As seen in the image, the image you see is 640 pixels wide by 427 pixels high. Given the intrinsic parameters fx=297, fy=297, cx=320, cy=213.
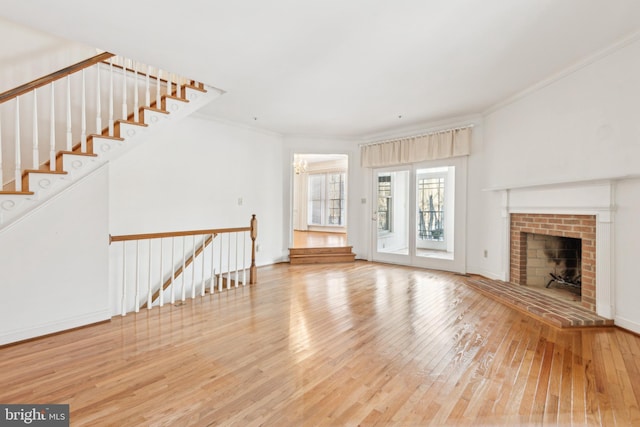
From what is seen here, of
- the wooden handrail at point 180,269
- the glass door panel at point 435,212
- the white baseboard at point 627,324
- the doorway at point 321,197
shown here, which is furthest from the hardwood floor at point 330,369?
the doorway at point 321,197

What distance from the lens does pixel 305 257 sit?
6.32 m

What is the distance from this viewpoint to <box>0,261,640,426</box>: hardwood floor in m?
1.73

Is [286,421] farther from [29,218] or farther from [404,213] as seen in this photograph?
[404,213]

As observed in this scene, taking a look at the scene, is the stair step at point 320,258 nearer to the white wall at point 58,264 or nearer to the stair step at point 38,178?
the white wall at point 58,264

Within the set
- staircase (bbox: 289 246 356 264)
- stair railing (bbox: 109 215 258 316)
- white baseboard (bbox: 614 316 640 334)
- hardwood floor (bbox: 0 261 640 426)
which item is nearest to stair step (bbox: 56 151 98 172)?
stair railing (bbox: 109 215 258 316)

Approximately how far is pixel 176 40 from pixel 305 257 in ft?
14.8

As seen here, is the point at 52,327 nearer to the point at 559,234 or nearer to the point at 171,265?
the point at 171,265

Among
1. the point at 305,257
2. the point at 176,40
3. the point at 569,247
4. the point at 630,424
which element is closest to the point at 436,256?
the point at 569,247

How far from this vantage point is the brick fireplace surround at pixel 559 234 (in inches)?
128

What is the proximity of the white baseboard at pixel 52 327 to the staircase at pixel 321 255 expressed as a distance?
3578 mm

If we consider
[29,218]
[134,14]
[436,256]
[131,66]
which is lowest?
[436,256]

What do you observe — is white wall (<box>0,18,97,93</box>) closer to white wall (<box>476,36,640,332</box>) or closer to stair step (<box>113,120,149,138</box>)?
stair step (<box>113,120,149,138</box>)

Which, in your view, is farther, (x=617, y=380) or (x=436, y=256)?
(x=436, y=256)

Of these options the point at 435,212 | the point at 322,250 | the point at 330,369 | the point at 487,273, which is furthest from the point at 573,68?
the point at 322,250
